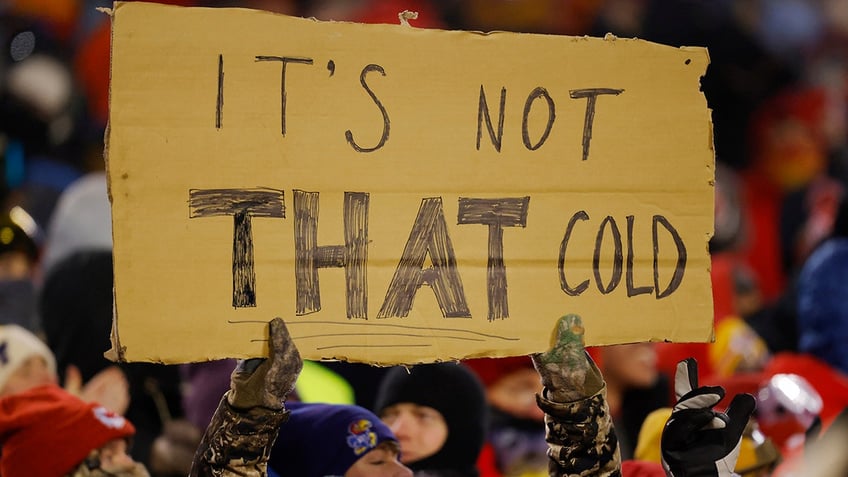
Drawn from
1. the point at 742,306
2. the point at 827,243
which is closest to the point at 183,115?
the point at 827,243

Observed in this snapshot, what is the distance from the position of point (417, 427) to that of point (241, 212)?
1181mm

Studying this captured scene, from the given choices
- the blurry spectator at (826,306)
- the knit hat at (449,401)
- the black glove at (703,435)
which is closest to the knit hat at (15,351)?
the knit hat at (449,401)

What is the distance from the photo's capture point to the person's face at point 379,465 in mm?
2641

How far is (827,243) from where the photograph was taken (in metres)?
5.10

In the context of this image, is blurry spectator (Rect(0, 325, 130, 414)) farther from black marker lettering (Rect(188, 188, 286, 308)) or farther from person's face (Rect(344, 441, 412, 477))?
black marker lettering (Rect(188, 188, 286, 308))

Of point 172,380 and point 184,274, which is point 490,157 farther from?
point 172,380

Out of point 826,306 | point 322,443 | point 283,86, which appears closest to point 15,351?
point 322,443

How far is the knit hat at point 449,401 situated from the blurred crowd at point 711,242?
0.87 ft

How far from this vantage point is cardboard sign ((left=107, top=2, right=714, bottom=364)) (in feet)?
6.86

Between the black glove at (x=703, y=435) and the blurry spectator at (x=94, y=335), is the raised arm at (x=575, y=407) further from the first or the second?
the blurry spectator at (x=94, y=335)

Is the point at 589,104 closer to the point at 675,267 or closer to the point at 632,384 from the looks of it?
the point at 675,267

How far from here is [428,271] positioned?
2.22 meters

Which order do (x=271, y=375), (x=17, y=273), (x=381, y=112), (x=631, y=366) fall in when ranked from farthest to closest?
1. (x=631, y=366)
2. (x=17, y=273)
3. (x=381, y=112)
4. (x=271, y=375)

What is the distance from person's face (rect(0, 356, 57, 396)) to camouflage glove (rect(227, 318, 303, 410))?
1357mm
